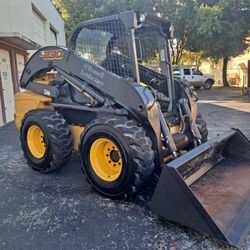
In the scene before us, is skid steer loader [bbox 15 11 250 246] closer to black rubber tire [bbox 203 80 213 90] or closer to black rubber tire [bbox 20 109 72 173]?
black rubber tire [bbox 20 109 72 173]

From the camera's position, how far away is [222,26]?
17.8 meters

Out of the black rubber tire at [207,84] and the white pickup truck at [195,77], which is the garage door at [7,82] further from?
the black rubber tire at [207,84]

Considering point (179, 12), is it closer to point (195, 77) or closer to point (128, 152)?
point (195, 77)

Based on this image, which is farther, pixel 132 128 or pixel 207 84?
pixel 207 84

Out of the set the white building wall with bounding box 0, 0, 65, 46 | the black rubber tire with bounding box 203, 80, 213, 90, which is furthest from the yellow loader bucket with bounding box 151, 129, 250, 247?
the black rubber tire with bounding box 203, 80, 213, 90

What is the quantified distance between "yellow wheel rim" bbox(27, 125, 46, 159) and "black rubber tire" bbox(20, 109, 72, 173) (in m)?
0.22

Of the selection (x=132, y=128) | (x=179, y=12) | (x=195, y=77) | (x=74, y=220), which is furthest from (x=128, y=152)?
(x=195, y=77)

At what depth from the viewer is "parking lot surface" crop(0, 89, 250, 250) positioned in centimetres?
277

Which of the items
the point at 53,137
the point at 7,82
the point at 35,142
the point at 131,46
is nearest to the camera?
the point at 131,46

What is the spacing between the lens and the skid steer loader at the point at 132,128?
2887 mm

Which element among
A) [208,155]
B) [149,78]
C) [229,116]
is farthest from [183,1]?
[208,155]

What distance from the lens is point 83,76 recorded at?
13.4 ft

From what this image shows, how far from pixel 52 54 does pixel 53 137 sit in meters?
1.29

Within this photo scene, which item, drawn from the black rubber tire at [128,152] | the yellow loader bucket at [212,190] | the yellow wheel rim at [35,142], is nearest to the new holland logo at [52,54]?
the yellow wheel rim at [35,142]
